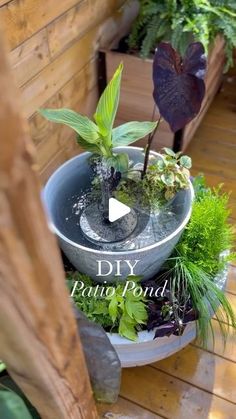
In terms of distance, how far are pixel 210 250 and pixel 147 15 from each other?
886 millimetres

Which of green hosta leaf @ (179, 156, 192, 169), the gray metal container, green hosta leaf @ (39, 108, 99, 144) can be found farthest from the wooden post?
green hosta leaf @ (179, 156, 192, 169)

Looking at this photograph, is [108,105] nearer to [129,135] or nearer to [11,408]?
[129,135]

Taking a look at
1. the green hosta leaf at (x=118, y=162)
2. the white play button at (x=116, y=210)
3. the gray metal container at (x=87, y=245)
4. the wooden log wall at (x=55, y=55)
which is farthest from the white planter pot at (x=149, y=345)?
the wooden log wall at (x=55, y=55)

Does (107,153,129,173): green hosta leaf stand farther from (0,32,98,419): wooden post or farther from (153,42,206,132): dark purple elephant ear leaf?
(0,32,98,419): wooden post

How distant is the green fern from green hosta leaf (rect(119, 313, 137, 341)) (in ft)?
2.94

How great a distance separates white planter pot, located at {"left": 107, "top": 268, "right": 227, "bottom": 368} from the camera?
47.2 inches

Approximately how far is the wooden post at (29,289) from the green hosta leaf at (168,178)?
0.64 m

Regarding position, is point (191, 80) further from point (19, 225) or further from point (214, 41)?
point (19, 225)

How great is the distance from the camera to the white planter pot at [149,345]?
120 centimetres

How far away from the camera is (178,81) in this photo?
1096mm

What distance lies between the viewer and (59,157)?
5.39 ft

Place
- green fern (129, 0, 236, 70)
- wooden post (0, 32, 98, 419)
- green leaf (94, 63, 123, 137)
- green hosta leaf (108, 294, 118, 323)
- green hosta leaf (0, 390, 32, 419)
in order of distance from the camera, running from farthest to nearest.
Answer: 1. green fern (129, 0, 236, 70)
2. green hosta leaf (108, 294, 118, 323)
3. green leaf (94, 63, 123, 137)
4. green hosta leaf (0, 390, 32, 419)
5. wooden post (0, 32, 98, 419)

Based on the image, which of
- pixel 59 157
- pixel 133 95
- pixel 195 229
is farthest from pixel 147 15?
pixel 195 229

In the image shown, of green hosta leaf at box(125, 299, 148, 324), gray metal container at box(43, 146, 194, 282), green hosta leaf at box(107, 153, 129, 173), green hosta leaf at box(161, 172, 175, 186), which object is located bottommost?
green hosta leaf at box(125, 299, 148, 324)
